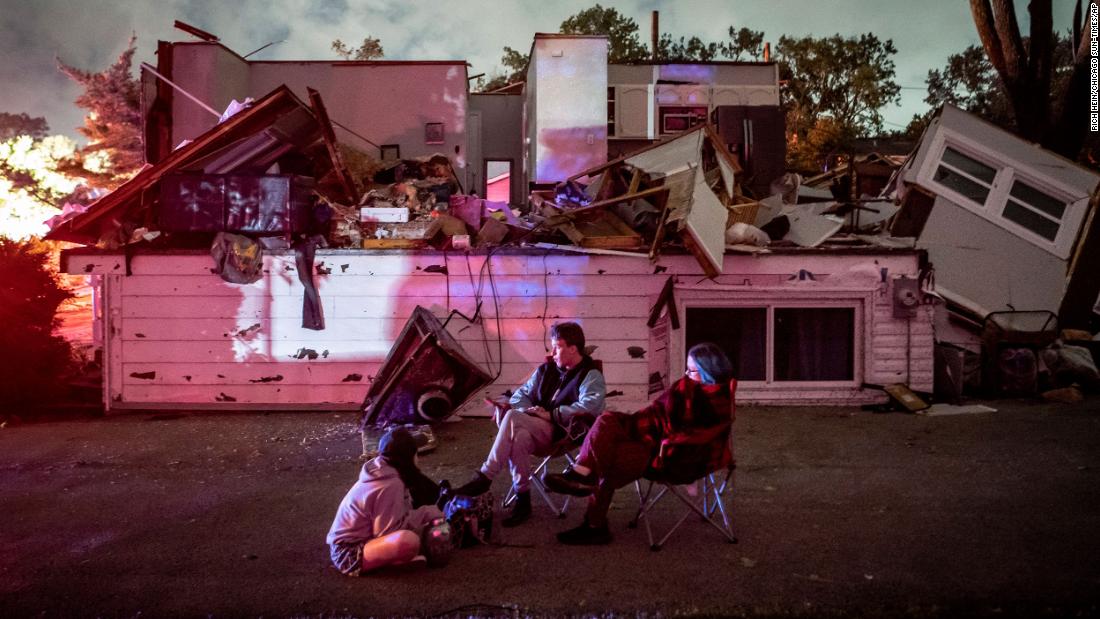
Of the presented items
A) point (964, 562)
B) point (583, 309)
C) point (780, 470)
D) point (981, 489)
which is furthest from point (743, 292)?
point (964, 562)

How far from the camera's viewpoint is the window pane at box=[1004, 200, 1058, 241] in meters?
11.2

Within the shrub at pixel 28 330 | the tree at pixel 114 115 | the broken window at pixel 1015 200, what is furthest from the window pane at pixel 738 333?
the tree at pixel 114 115

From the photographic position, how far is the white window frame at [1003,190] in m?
11.1

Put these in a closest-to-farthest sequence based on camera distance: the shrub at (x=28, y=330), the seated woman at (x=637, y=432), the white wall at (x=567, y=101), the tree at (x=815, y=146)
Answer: the seated woman at (x=637, y=432)
the shrub at (x=28, y=330)
the white wall at (x=567, y=101)
the tree at (x=815, y=146)

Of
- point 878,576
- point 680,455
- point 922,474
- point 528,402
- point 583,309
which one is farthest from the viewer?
point 583,309

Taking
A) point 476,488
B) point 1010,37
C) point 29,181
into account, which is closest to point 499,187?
point 29,181

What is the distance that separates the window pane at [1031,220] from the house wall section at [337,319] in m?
5.23

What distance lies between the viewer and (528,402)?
5.75 meters

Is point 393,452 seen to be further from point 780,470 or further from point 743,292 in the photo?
point 743,292

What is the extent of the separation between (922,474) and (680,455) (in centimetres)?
302

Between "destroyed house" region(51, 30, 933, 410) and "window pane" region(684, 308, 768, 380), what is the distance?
39 millimetres

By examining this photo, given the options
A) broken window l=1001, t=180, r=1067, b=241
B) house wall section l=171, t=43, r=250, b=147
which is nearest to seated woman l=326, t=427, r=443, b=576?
broken window l=1001, t=180, r=1067, b=241

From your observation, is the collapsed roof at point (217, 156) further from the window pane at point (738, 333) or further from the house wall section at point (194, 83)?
the house wall section at point (194, 83)

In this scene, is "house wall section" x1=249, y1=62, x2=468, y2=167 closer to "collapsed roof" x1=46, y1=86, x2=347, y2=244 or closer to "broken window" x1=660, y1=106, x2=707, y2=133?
"broken window" x1=660, y1=106, x2=707, y2=133
